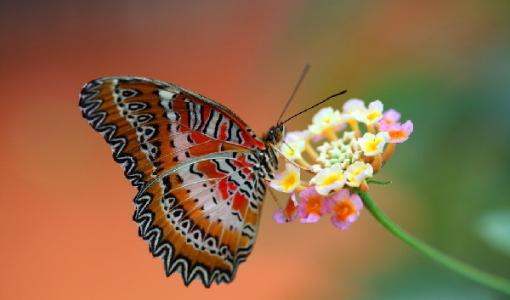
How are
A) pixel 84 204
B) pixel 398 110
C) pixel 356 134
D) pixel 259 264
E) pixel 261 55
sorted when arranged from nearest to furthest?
pixel 356 134
pixel 398 110
pixel 259 264
pixel 84 204
pixel 261 55

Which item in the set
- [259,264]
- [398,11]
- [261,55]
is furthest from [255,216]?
[261,55]


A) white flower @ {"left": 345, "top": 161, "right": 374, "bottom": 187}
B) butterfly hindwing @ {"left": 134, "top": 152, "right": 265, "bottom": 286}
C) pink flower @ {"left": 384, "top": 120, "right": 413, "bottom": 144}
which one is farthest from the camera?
butterfly hindwing @ {"left": 134, "top": 152, "right": 265, "bottom": 286}

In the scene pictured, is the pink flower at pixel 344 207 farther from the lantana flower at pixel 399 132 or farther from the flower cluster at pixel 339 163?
the lantana flower at pixel 399 132

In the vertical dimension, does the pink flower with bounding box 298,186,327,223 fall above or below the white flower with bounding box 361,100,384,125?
below

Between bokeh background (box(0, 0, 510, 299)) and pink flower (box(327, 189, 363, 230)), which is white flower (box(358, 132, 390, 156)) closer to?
pink flower (box(327, 189, 363, 230))

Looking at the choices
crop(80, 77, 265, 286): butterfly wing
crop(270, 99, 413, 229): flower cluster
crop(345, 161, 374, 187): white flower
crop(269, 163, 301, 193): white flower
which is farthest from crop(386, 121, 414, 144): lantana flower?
crop(80, 77, 265, 286): butterfly wing

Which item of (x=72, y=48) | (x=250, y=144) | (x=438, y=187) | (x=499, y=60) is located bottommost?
(x=438, y=187)

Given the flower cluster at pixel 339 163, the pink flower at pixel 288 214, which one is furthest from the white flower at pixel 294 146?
the pink flower at pixel 288 214

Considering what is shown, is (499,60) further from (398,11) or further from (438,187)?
(398,11)

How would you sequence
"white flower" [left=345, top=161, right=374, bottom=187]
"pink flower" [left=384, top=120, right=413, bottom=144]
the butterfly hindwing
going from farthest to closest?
the butterfly hindwing, "pink flower" [left=384, top=120, right=413, bottom=144], "white flower" [left=345, top=161, right=374, bottom=187]
